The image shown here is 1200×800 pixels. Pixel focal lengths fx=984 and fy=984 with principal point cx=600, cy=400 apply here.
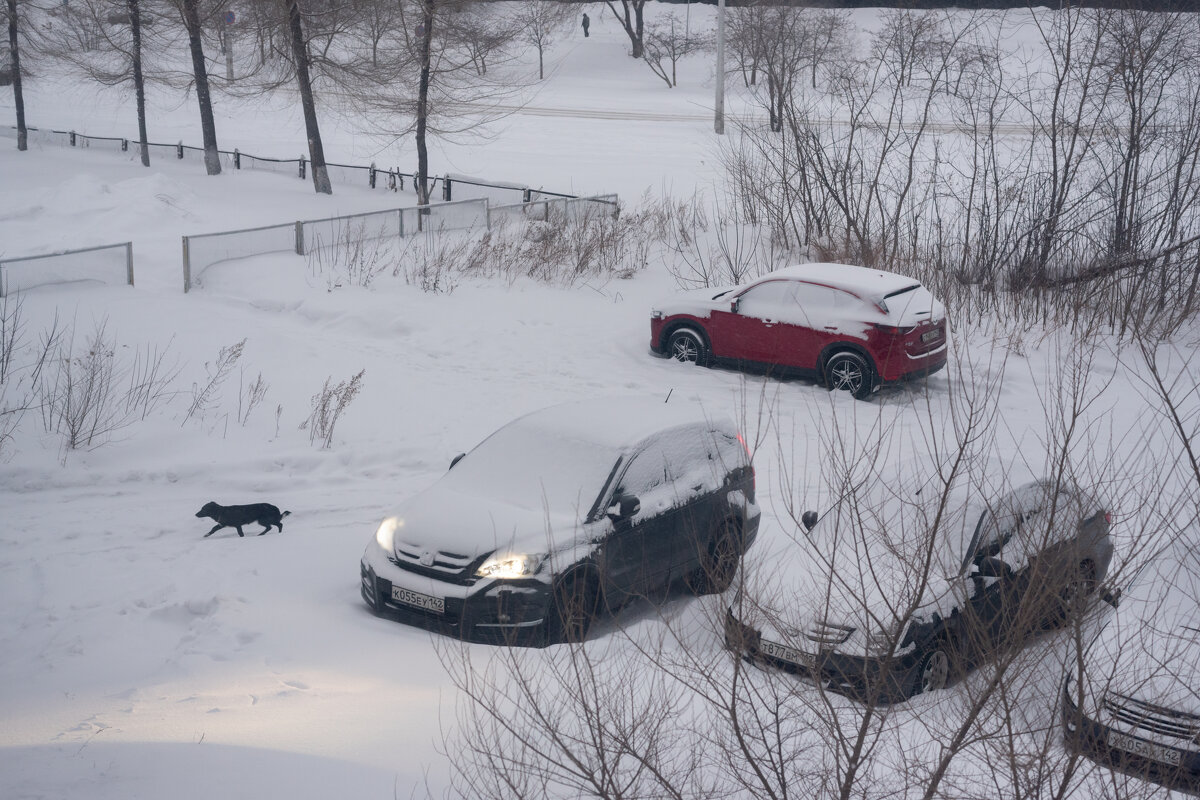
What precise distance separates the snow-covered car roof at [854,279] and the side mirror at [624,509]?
6980 millimetres

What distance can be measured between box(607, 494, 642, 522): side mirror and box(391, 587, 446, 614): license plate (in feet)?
4.56

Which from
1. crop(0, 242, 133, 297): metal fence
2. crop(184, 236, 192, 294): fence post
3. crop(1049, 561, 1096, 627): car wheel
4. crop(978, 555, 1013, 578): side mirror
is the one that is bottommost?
crop(184, 236, 192, 294): fence post

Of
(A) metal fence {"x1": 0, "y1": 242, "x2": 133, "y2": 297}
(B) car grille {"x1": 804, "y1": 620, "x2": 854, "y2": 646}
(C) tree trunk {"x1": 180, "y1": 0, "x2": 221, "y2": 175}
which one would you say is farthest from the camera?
(C) tree trunk {"x1": 180, "y1": 0, "x2": 221, "y2": 175}

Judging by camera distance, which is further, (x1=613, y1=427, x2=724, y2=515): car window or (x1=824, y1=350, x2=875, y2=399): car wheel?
(x1=824, y1=350, x2=875, y2=399): car wheel

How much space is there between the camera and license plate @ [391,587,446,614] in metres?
7.06

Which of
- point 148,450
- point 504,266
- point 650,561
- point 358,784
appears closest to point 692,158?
point 504,266

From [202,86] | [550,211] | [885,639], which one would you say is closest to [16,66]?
[202,86]

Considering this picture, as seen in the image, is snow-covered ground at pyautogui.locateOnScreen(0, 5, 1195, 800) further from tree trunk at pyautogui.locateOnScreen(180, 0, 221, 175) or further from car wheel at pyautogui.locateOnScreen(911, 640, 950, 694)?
tree trunk at pyautogui.locateOnScreen(180, 0, 221, 175)

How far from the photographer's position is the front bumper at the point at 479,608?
690 centimetres

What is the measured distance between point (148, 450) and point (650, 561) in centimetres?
642

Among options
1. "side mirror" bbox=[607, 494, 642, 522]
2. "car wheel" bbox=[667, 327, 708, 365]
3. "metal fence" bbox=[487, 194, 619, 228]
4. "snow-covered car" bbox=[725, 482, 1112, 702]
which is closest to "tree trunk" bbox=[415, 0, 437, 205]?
"metal fence" bbox=[487, 194, 619, 228]

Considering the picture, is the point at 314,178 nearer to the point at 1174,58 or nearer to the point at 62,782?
the point at 1174,58

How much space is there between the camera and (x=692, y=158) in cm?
3434

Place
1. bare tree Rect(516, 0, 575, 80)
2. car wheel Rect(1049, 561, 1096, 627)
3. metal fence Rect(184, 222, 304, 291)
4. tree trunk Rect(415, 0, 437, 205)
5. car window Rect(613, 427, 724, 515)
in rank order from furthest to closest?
bare tree Rect(516, 0, 575, 80)
tree trunk Rect(415, 0, 437, 205)
metal fence Rect(184, 222, 304, 291)
car window Rect(613, 427, 724, 515)
car wheel Rect(1049, 561, 1096, 627)
